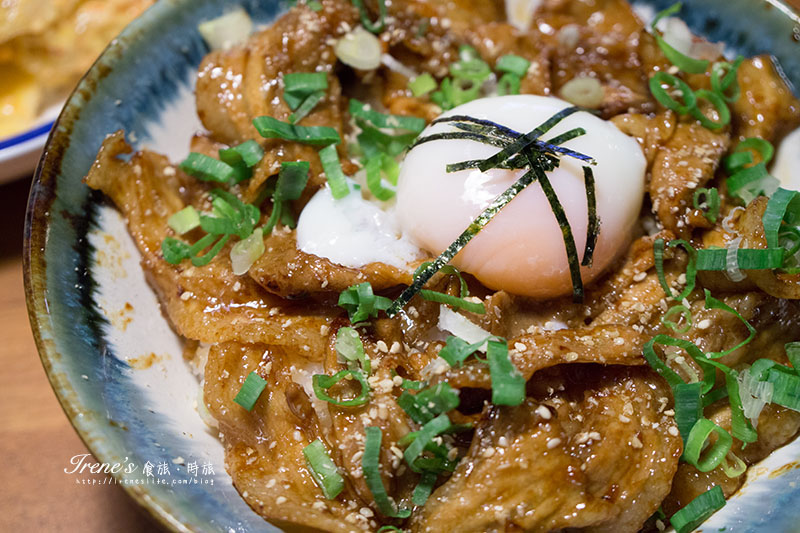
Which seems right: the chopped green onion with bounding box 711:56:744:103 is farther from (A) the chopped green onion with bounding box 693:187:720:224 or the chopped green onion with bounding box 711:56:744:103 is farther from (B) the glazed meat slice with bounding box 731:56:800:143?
(A) the chopped green onion with bounding box 693:187:720:224

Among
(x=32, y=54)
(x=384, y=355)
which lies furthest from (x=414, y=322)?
(x=32, y=54)

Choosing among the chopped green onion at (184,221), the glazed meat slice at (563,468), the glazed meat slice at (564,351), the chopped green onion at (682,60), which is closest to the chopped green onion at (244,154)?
the chopped green onion at (184,221)

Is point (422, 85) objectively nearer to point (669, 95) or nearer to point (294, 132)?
point (294, 132)

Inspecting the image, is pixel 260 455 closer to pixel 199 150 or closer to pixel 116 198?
pixel 116 198

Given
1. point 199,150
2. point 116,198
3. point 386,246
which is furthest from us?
point 199,150

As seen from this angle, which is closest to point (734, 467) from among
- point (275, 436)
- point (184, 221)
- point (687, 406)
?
point (687, 406)

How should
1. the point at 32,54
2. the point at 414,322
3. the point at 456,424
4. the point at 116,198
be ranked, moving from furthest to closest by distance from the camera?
the point at 32,54 < the point at 116,198 < the point at 414,322 < the point at 456,424
